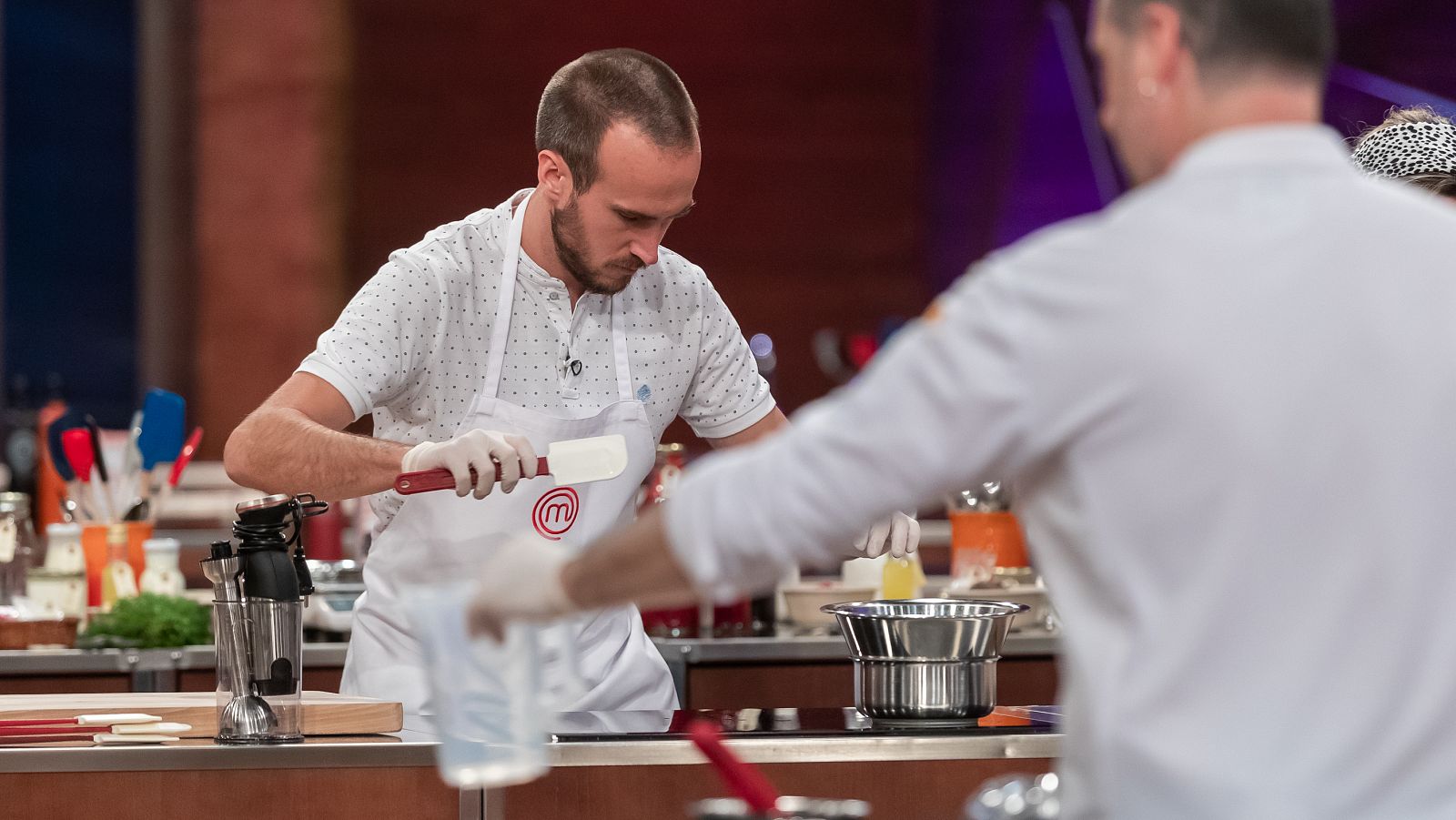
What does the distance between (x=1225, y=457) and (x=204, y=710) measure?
1333 millimetres

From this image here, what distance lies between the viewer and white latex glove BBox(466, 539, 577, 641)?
110 cm

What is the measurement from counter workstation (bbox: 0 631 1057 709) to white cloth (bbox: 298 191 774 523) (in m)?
0.53

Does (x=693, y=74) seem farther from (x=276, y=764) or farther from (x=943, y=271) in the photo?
(x=276, y=764)

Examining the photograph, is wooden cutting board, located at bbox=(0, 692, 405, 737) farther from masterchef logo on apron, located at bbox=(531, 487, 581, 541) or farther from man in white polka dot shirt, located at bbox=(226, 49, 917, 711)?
masterchef logo on apron, located at bbox=(531, 487, 581, 541)

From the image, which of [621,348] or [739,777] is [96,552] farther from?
[739,777]

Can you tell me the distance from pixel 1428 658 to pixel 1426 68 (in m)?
2.97

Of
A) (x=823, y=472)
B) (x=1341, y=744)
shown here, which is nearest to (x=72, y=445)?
(x=823, y=472)

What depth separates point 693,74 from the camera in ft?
14.7

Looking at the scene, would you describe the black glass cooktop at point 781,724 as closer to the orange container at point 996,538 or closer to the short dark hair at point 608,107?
the short dark hair at point 608,107

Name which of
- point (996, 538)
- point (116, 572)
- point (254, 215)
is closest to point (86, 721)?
point (116, 572)

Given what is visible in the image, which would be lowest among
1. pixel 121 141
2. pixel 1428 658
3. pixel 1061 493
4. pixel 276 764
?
pixel 276 764

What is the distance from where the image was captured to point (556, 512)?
7.50 feet

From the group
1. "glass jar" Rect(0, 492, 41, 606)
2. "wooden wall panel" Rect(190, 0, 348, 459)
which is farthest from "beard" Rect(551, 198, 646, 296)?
"wooden wall panel" Rect(190, 0, 348, 459)

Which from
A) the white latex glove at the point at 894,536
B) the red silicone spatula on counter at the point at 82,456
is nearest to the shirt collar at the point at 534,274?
the white latex glove at the point at 894,536
